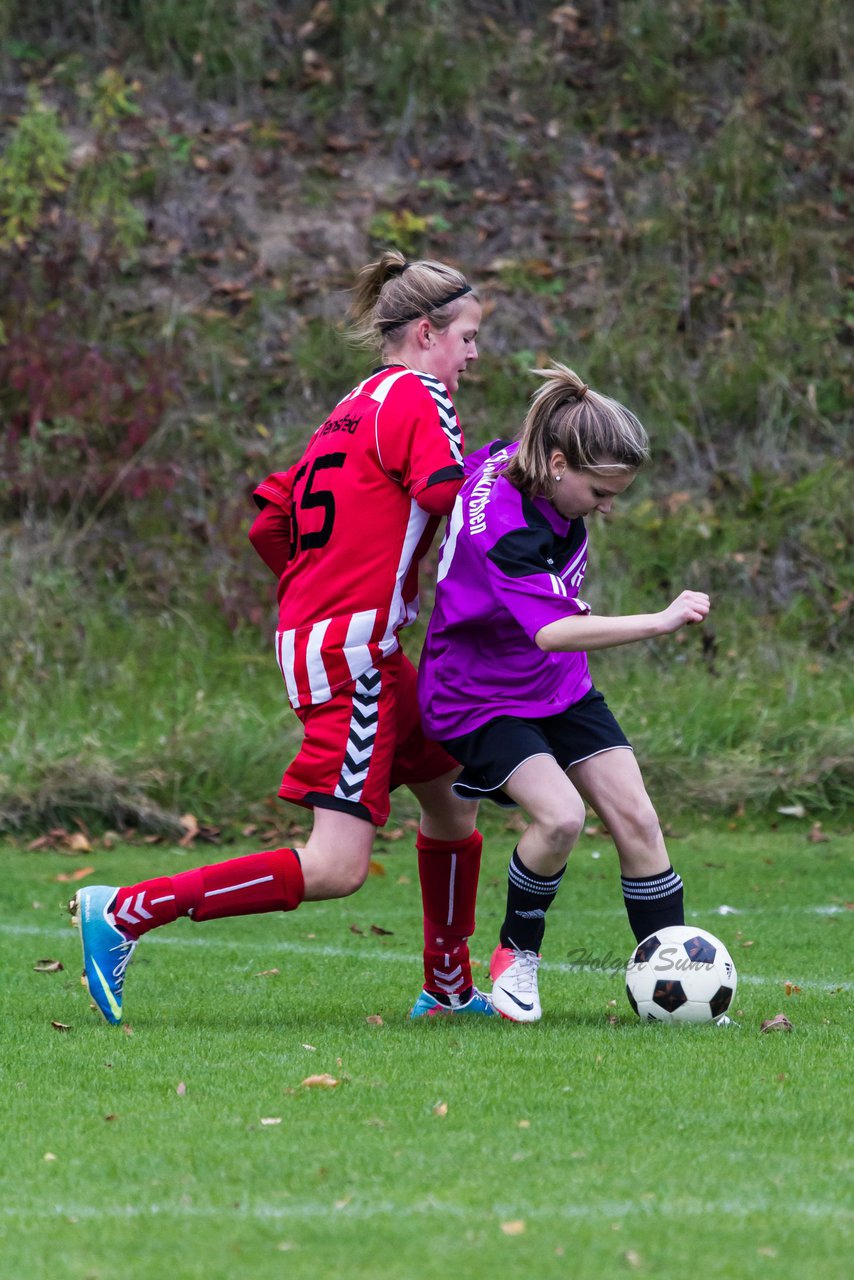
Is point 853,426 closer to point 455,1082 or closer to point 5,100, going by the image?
point 5,100

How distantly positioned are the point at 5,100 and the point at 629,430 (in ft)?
36.8

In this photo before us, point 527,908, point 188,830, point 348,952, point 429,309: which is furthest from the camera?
point 188,830

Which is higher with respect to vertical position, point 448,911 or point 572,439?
point 572,439

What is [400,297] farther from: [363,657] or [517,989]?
[517,989]

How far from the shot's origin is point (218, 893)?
15.6ft

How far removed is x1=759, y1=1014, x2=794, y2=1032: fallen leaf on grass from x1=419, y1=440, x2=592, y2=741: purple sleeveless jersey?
3.39ft

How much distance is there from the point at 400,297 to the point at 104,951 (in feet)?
6.81

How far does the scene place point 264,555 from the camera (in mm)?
5293

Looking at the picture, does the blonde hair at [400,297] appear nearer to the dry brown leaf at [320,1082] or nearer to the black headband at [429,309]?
the black headband at [429,309]

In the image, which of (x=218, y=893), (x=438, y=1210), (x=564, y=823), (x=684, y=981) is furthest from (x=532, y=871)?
(x=438, y=1210)

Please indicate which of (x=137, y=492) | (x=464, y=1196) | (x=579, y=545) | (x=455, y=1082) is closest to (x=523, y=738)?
(x=579, y=545)

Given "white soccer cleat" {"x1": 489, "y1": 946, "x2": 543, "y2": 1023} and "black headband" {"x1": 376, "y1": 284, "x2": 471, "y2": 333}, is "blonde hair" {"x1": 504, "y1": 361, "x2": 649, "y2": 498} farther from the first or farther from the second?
"white soccer cleat" {"x1": 489, "y1": 946, "x2": 543, "y2": 1023}

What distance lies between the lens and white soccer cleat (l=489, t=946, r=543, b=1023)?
15.7ft

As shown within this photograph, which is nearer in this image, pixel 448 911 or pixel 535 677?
pixel 535 677
